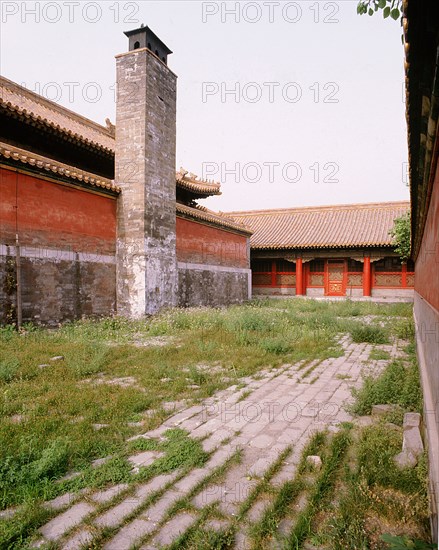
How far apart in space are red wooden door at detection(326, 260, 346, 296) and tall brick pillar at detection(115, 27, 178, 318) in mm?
11695

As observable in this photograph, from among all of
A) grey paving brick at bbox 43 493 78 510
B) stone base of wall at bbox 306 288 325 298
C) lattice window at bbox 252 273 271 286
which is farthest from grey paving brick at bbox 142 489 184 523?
lattice window at bbox 252 273 271 286

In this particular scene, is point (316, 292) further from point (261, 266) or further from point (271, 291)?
point (261, 266)

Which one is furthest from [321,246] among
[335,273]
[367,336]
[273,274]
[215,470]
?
[215,470]

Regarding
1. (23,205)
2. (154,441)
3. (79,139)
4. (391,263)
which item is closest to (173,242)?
(79,139)

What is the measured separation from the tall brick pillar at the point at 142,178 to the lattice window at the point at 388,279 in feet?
42.0

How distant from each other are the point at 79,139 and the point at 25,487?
9962 millimetres

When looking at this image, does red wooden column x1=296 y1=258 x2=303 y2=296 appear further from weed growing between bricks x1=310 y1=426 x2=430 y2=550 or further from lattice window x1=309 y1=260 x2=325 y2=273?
weed growing between bricks x1=310 y1=426 x2=430 y2=550

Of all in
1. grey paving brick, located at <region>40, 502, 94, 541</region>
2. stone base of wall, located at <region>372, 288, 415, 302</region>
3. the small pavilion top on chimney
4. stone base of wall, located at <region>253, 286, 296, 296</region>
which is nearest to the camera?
grey paving brick, located at <region>40, 502, 94, 541</region>

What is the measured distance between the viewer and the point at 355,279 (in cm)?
2072

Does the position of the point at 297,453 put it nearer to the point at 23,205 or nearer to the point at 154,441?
the point at 154,441

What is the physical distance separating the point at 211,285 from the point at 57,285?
7511mm

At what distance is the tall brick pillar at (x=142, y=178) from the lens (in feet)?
36.2

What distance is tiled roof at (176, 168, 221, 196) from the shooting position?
15688mm

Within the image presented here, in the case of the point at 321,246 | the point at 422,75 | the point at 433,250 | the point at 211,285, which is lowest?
the point at 211,285
